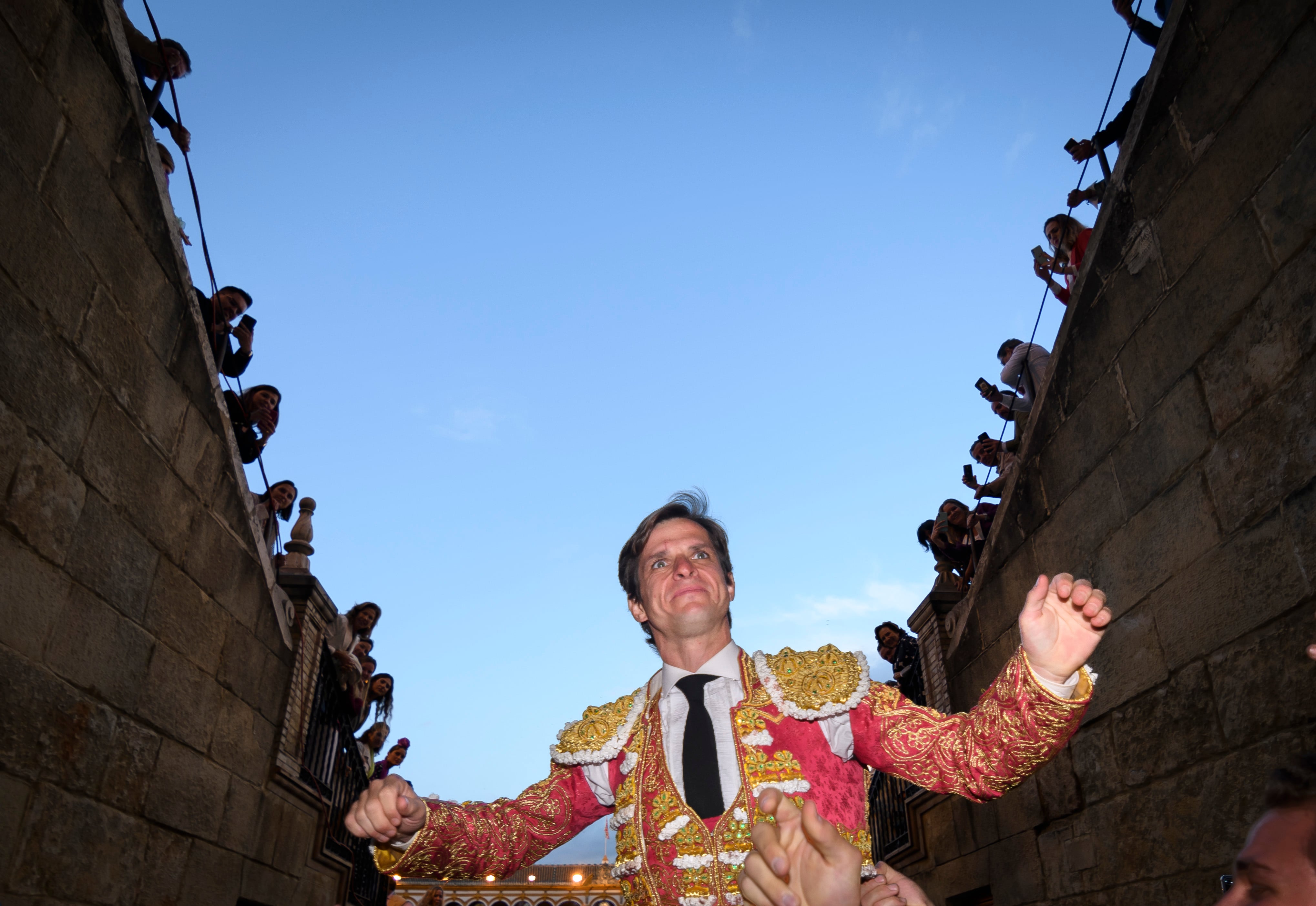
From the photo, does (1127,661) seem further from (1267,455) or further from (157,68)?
(157,68)

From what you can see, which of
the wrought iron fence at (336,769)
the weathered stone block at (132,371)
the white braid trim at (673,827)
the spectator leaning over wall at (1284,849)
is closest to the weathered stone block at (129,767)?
the weathered stone block at (132,371)

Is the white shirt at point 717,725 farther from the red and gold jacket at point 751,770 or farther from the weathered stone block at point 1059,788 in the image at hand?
the weathered stone block at point 1059,788

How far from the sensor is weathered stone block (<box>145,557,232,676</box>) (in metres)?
4.46

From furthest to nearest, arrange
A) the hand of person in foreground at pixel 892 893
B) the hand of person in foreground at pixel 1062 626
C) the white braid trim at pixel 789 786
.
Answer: the white braid trim at pixel 789 786 → the hand of person in foreground at pixel 1062 626 → the hand of person in foreground at pixel 892 893

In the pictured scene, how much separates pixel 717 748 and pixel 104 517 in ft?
10.5

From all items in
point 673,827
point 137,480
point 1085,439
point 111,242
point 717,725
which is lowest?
point 673,827

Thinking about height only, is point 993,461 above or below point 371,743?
above

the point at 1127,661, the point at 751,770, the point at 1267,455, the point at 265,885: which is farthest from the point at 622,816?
the point at 265,885

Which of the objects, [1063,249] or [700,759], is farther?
[1063,249]

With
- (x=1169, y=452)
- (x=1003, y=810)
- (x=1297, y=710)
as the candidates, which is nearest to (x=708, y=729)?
(x=1297, y=710)

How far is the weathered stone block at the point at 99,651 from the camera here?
12.1 feet

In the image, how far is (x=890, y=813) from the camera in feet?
24.6

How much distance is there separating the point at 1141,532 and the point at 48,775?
4.88m

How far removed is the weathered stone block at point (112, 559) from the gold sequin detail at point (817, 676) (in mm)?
3135
